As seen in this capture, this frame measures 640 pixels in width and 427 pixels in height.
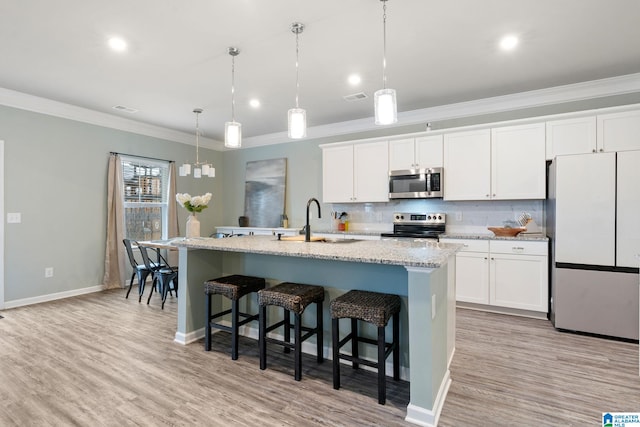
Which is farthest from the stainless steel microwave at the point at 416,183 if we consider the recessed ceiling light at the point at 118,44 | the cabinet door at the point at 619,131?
the recessed ceiling light at the point at 118,44

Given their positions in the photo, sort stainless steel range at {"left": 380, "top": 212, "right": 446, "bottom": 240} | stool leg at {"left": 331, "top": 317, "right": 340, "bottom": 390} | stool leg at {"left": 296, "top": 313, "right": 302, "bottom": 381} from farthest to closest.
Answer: stainless steel range at {"left": 380, "top": 212, "right": 446, "bottom": 240}, stool leg at {"left": 296, "top": 313, "right": 302, "bottom": 381}, stool leg at {"left": 331, "top": 317, "right": 340, "bottom": 390}

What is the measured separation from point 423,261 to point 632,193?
8.76 feet

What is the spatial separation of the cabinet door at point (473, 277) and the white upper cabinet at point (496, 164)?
80 centimetres

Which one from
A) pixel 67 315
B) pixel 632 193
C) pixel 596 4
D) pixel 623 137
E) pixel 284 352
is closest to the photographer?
pixel 596 4

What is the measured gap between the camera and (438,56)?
318 cm

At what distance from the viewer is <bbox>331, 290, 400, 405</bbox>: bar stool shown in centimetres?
204

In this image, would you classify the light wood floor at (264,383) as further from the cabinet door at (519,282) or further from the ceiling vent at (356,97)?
the ceiling vent at (356,97)

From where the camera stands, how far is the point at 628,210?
305cm

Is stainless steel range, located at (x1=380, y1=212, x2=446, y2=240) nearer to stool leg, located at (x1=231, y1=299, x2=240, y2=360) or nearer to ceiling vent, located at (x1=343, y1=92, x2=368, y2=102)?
ceiling vent, located at (x1=343, y1=92, x2=368, y2=102)

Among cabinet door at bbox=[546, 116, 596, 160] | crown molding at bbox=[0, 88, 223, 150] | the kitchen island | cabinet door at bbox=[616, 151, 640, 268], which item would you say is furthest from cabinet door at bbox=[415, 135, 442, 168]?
crown molding at bbox=[0, 88, 223, 150]

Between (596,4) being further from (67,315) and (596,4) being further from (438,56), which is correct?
(67,315)

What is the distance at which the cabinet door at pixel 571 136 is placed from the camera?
142 inches

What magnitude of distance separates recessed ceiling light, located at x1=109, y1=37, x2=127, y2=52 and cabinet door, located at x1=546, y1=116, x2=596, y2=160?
4.51 m

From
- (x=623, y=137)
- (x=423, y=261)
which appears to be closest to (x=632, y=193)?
(x=623, y=137)
